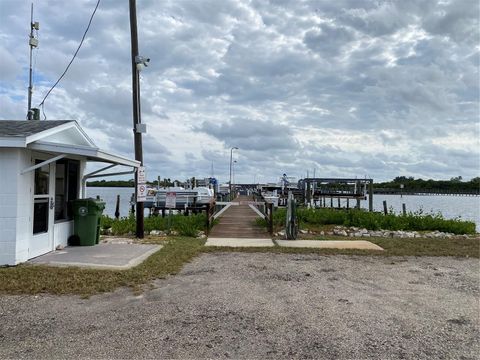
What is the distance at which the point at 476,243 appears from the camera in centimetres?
1370

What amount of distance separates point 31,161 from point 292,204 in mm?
7576

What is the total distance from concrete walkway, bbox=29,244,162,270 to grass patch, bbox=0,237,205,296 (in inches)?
13.8

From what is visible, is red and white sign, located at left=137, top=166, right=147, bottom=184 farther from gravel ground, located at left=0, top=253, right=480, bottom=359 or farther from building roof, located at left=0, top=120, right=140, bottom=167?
gravel ground, located at left=0, top=253, right=480, bottom=359

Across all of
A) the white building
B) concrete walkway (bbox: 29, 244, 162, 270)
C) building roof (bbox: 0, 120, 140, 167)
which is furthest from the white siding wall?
concrete walkway (bbox: 29, 244, 162, 270)

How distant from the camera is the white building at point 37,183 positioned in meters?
8.73

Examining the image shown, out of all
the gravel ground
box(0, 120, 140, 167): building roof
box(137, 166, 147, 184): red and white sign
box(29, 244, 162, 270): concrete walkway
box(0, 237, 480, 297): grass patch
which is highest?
box(0, 120, 140, 167): building roof

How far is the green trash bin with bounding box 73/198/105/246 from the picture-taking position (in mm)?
11398

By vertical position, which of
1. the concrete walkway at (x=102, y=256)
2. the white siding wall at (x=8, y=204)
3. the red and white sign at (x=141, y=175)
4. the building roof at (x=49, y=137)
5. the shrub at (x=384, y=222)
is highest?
the building roof at (x=49, y=137)

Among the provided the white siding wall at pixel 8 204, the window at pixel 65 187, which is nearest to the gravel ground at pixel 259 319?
the white siding wall at pixel 8 204

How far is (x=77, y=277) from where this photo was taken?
762cm

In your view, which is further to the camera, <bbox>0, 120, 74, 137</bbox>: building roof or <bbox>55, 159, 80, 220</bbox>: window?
<bbox>55, 159, 80, 220</bbox>: window

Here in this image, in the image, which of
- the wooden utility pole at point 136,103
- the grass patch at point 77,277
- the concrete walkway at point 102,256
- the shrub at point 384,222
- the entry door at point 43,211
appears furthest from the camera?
the shrub at point 384,222

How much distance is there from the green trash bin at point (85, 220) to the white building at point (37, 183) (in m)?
0.22

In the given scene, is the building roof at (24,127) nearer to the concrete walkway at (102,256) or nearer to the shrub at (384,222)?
the concrete walkway at (102,256)
